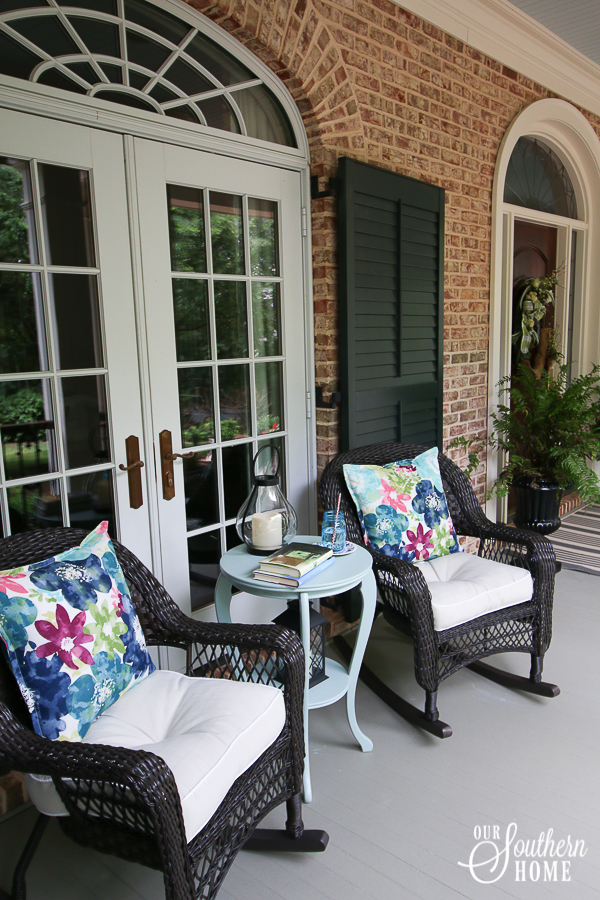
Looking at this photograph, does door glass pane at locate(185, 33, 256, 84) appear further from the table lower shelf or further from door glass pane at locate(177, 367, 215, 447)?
the table lower shelf

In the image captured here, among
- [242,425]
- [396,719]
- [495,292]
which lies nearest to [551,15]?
[495,292]

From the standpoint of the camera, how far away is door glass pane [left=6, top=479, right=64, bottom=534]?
2.15 metres

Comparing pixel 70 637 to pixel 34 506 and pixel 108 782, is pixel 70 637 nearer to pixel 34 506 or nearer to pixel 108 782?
pixel 108 782

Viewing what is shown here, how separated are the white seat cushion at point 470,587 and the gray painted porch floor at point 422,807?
44cm

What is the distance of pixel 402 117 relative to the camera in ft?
11.1

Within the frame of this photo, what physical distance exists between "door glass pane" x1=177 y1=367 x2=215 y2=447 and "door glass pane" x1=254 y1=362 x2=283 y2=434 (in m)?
0.28

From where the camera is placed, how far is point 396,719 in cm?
260

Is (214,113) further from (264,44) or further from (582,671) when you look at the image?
(582,671)

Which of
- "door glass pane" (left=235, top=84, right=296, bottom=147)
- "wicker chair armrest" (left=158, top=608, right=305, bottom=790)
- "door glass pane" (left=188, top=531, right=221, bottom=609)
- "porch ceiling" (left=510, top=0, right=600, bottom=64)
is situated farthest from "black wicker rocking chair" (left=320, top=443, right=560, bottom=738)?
"porch ceiling" (left=510, top=0, right=600, bottom=64)

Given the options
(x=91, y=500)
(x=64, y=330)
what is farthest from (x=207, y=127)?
(x=91, y=500)

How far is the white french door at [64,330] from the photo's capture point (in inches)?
82.3

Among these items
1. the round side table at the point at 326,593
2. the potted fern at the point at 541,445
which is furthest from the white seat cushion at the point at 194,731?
the potted fern at the point at 541,445

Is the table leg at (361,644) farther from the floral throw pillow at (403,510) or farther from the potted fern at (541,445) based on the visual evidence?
the potted fern at (541,445)

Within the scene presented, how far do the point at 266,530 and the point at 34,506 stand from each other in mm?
785
